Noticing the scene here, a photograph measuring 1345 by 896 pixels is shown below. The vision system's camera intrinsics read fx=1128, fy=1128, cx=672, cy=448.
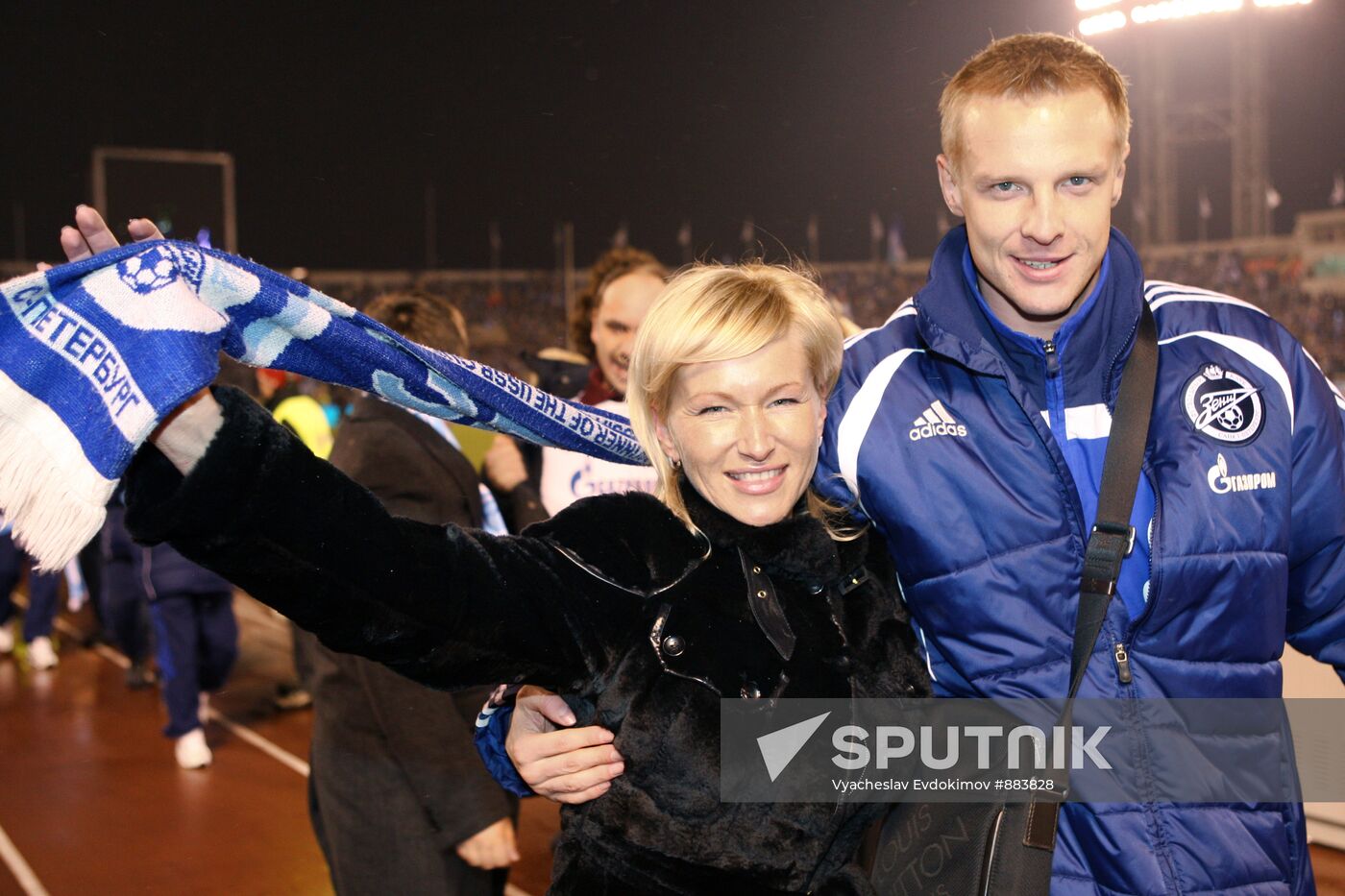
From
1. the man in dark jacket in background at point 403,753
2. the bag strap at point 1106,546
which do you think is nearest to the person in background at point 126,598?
the man in dark jacket in background at point 403,753

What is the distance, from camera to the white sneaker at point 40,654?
26.2ft

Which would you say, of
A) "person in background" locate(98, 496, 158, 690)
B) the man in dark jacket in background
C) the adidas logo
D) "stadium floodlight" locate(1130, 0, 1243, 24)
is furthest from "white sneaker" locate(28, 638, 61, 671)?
"stadium floodlight" locate(1130, 0, 1243, 24)

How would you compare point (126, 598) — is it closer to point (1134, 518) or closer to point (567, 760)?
point (567, 760)

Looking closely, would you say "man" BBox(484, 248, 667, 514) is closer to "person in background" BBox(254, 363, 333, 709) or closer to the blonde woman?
the blonde woman

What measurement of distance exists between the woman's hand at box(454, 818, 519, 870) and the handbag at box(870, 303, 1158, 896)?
3.98ft

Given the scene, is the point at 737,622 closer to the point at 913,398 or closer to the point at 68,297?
the point at 913,398

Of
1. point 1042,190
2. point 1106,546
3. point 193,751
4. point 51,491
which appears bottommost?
point 193,751

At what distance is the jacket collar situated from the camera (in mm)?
1664

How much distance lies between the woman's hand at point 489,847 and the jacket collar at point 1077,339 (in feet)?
5.18

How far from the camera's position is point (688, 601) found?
1547mm

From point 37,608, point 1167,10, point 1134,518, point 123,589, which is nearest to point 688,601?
point 1134,518

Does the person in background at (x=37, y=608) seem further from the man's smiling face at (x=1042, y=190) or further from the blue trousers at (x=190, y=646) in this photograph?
the man's smiling face at (x=1042, y=190)

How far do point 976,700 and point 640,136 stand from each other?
29.6 feet

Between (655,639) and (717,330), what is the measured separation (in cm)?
44
